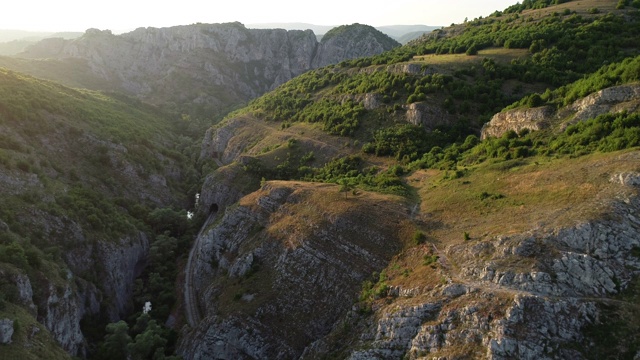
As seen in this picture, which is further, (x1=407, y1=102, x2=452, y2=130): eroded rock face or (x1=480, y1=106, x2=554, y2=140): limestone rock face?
(x1=407, y1=102, x2=452, y2=130): eroded rock face

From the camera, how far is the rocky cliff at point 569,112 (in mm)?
48375

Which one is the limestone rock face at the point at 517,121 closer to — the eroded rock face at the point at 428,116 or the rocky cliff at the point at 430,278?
the rocky cliff at the point at 430,278

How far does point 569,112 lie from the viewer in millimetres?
55188

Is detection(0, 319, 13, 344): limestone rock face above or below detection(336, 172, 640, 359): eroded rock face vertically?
below

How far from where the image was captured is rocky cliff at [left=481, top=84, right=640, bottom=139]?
159 feet

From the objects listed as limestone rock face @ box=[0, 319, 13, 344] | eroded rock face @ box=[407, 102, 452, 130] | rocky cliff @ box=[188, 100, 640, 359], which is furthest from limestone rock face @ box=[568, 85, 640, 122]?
limestone rock face @ box=[0, 319, 13, 344]

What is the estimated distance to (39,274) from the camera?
44.8m

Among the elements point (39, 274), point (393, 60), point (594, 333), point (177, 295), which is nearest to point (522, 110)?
point (594, 333)

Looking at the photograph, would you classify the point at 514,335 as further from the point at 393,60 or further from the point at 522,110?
the point at 393,60

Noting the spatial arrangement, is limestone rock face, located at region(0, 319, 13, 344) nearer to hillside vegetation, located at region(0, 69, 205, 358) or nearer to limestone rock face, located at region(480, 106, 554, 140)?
hillside vegetation, located at region(0, 69, 205, 358)

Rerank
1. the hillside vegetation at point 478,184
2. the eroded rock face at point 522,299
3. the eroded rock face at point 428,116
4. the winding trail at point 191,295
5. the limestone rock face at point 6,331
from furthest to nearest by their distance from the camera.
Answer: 1. the eroded rock face at point 428,116
2. the winding trail at point 191,295
3. the limestone rock face at point 6,331
4. the hillside vegetation at point 478,184
5. the eroded rock face at point 522,299

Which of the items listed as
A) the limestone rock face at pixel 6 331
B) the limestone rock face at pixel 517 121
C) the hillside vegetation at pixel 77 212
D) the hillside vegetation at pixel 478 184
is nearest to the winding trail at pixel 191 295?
the hillside vegetation at pixel 77 212

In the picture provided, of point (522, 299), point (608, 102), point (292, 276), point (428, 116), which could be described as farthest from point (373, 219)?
point (428, 116)

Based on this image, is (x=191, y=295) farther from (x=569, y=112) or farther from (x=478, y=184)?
(x=569, y=112)
